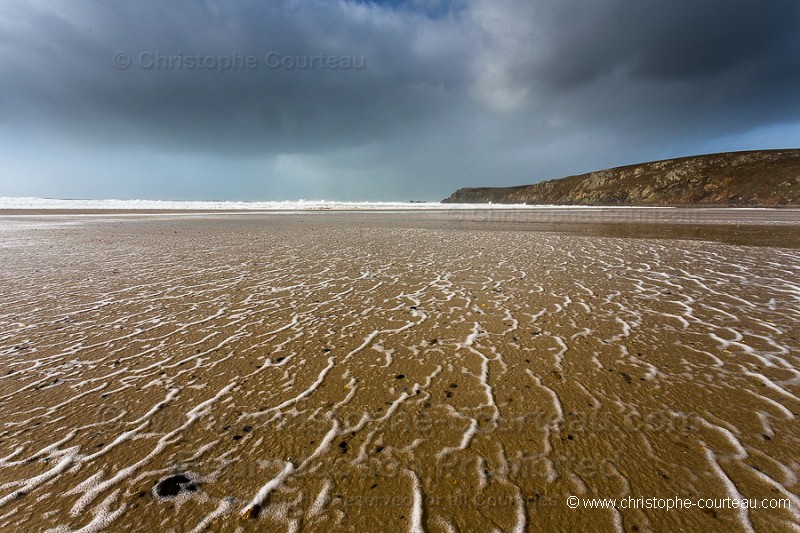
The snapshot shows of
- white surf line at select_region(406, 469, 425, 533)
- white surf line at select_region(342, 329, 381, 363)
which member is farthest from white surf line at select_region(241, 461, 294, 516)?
white surf line at select_region(342, 329, 381, 363)

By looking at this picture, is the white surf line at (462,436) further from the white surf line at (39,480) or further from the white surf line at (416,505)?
the white surf line at (39,480)

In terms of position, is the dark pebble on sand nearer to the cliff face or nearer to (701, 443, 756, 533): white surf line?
(701, 443, 756, 533): white surf line

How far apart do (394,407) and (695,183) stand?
110124mm

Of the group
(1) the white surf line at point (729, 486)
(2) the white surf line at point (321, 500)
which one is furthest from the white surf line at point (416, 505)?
(1) the white surf line at point (729, 486)

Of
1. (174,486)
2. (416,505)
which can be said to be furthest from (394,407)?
(174,486)

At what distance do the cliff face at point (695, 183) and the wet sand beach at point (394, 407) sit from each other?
88.1 metres

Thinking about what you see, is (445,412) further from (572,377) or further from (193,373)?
(193,373)

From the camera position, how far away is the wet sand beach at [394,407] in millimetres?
2422

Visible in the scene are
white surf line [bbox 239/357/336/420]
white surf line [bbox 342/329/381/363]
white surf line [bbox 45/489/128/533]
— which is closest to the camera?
white surf line [bbox 45/489/128/533]

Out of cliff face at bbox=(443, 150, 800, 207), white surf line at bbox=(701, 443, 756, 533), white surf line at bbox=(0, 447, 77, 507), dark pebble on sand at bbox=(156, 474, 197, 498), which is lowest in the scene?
white surf line at bbox=(701, 443, 756, 533)

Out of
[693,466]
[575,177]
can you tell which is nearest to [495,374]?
[693,466]

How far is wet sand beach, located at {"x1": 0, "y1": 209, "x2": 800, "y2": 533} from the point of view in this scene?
2.42 m

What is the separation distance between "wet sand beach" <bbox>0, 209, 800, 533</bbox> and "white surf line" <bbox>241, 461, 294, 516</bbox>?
→ 2 centimetres

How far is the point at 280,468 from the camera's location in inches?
108
